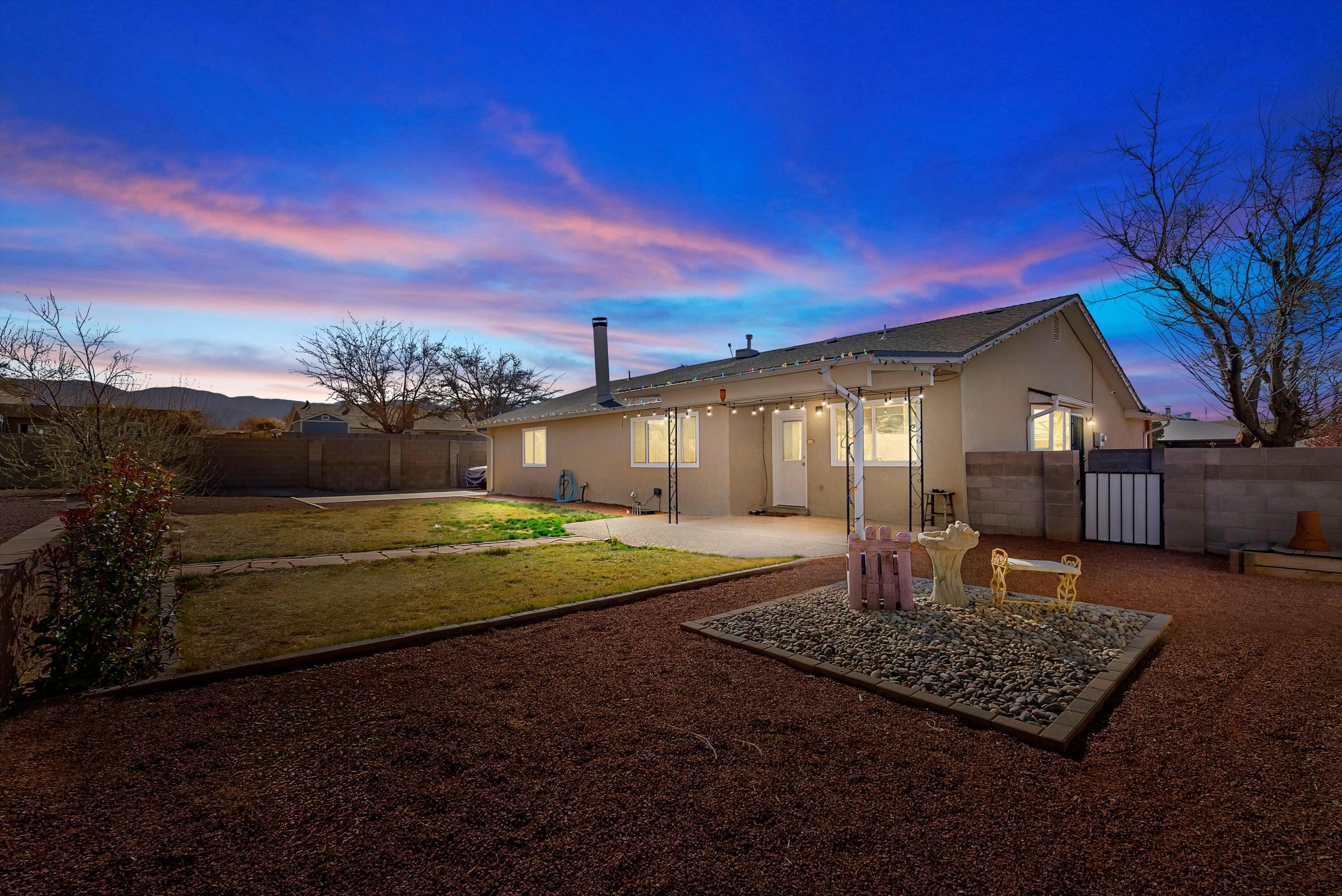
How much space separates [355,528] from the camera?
10.5 m

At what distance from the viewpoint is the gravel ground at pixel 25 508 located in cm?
782

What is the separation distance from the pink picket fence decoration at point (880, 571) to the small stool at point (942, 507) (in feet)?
17.2

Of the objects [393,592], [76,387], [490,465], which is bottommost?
[393,592]

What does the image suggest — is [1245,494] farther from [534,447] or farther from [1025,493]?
[534,447]

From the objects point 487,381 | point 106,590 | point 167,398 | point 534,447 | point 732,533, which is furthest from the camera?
point 487,381

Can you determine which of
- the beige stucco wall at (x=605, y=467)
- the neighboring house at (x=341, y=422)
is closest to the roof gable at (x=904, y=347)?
the beige stucco wall at (x=605, y=467)

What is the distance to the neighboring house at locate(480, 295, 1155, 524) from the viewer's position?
936 cm

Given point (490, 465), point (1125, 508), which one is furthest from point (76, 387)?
point (1125, 508)

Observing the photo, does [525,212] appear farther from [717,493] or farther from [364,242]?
[717,493]

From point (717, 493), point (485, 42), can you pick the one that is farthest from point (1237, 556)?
point (485, 42)

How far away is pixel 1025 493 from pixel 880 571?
5.45 meters

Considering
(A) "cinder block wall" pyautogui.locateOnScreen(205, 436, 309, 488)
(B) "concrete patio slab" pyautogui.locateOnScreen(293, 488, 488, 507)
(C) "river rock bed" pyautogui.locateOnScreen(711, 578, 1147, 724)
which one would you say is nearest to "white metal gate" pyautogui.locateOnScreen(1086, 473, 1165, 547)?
(C) "river rock bed" pyautogui.locateOnScreen(711, 578, 1147, 724)

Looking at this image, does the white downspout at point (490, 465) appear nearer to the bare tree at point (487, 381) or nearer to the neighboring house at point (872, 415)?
the neighboring house at point (872, 415)

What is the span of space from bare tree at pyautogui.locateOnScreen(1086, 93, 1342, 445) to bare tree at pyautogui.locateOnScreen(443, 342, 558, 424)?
29.3 meters
